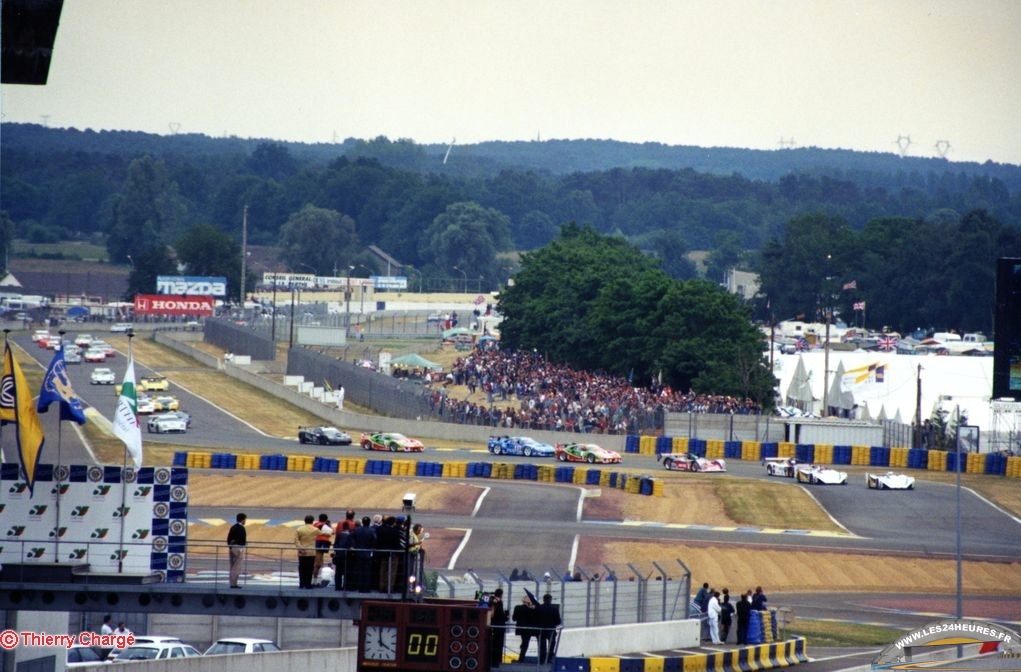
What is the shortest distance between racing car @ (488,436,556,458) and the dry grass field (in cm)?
1165

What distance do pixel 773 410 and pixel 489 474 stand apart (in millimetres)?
38550

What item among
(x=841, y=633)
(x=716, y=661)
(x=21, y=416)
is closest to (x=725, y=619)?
(x=716, y=661)

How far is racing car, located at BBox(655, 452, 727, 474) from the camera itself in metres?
86.9

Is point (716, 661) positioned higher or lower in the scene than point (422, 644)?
lower

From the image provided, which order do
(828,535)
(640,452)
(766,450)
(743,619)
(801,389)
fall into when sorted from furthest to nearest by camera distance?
1. (801,389)
2. (640,452)
3. (766,450)
4. (828,535)
5. (743,619)

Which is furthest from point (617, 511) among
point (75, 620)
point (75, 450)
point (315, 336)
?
point (315, 336)

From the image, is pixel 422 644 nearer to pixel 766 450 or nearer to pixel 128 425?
pixel 128 425

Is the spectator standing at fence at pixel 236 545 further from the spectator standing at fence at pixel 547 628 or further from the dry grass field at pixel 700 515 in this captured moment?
the dry grass field at pixel 700 515

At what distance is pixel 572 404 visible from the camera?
104 m

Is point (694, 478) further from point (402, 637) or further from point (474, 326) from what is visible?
point (474, 326)

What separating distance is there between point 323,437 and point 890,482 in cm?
3270

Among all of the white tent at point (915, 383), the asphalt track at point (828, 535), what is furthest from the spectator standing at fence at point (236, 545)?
the white tent at point (915, 383)

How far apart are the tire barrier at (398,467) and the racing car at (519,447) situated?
7738mm

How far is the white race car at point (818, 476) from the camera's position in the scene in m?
84.3
